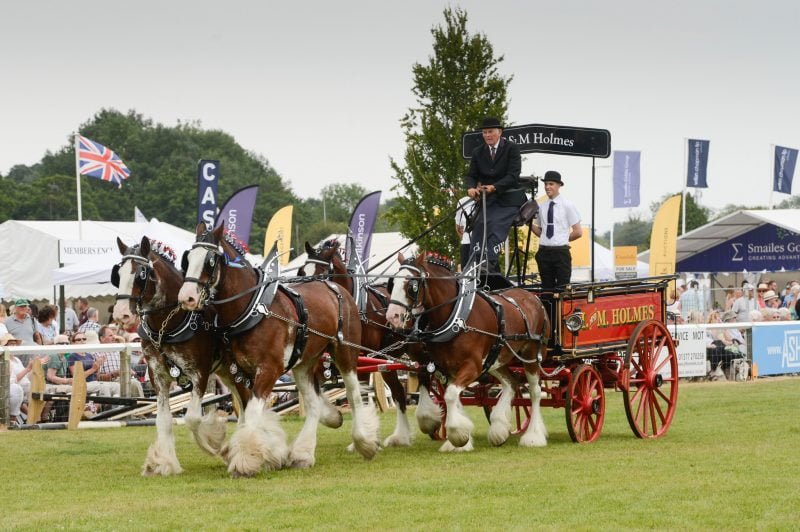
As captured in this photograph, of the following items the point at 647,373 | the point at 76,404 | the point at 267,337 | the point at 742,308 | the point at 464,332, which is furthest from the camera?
the point at 742,308

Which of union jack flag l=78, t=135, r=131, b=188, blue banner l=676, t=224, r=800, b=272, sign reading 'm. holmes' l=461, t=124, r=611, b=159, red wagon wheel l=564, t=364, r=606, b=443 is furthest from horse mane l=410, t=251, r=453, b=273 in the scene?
blue banner l=676, t=224, r=800, b=272

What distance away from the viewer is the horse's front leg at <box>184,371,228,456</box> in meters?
9.80

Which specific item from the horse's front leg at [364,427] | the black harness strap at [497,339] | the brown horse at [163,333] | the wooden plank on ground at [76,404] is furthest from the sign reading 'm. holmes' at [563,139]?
the wooden plank on ground at [76,404]

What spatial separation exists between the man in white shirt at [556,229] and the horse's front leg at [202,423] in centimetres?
389

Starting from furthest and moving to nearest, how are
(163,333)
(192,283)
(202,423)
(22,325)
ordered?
(22,325), (202,423), (163,333), (192,283)

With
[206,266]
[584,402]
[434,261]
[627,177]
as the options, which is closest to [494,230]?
[434,261]

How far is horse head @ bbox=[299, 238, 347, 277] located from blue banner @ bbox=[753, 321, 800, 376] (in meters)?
12.2

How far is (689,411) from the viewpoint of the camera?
51.9 feet

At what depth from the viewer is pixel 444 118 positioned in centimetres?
2125

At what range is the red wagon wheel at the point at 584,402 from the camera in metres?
11.7

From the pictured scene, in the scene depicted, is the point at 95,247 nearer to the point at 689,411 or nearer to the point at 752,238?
the point at 689,411

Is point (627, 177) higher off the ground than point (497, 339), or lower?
higher

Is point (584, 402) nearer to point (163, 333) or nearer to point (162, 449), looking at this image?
point (162, 449)

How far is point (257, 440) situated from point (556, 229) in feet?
14.4
